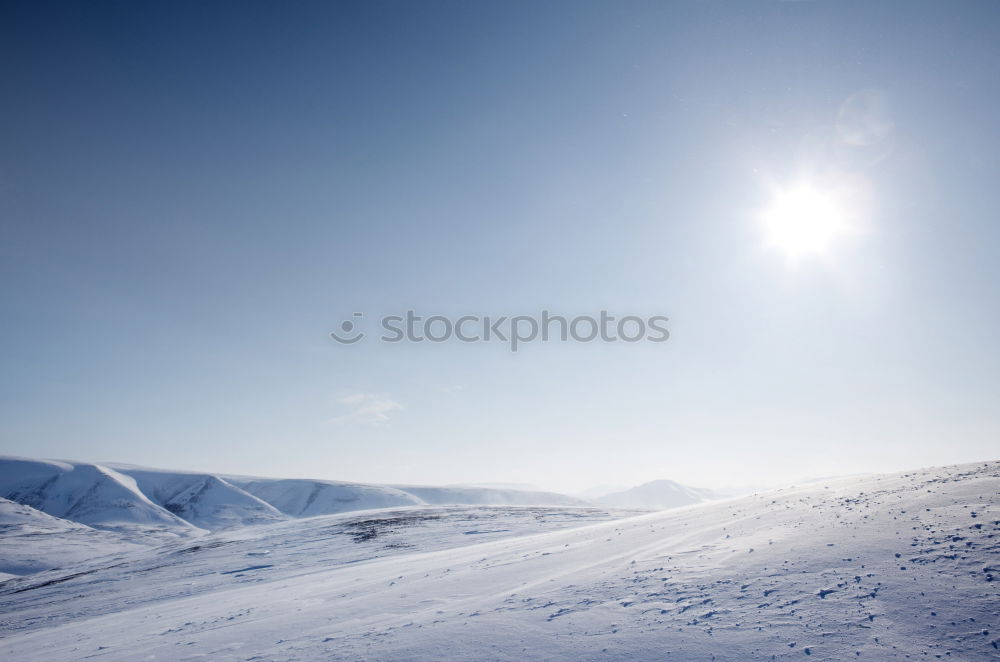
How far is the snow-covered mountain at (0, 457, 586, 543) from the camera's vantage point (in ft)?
414

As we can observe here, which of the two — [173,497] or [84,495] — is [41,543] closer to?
[84,495]

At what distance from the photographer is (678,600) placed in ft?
26.7

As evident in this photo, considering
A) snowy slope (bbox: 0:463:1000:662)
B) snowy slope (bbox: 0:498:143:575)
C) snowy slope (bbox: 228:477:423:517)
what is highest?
snowy slope (bbox: 0:463:1000:662)

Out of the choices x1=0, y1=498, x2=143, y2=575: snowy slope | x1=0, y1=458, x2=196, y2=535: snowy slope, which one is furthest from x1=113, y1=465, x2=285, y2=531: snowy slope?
x1=0, y1=498, x2=143, y2=575: snowy slope

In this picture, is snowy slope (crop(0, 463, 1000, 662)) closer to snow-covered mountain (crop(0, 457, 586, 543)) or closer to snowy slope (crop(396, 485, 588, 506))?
snow-covered mountain (crop(0, 457, 586, 543))

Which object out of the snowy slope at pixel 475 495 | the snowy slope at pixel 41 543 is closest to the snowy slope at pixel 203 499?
the snowy slope at pixel 41 543

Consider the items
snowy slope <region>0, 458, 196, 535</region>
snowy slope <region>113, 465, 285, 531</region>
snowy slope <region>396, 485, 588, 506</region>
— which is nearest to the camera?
snowy slope <region>0, 458, 196, 535</region>

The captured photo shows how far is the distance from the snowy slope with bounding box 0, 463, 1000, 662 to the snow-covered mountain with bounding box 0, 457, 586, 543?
120 m

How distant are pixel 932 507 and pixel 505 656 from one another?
35.0 ft

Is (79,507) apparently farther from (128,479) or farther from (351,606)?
(351,606)

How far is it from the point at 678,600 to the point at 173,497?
190054 millimetres

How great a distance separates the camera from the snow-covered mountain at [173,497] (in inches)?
4973

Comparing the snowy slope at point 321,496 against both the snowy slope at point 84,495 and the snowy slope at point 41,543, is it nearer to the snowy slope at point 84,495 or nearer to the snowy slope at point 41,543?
the snowy slope at point 84,495

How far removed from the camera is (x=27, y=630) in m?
19.3
